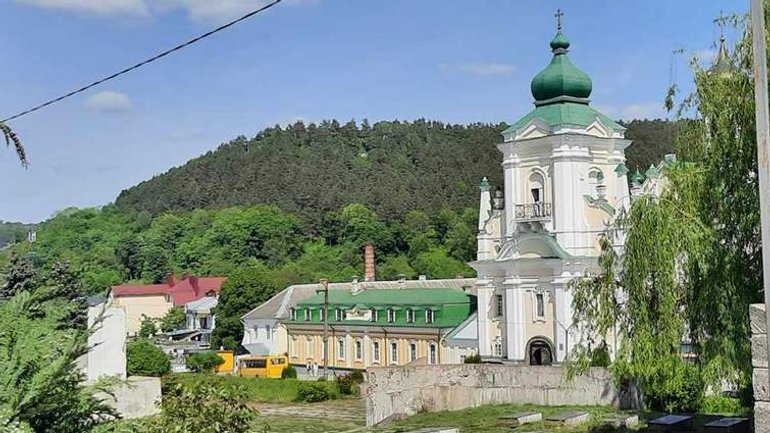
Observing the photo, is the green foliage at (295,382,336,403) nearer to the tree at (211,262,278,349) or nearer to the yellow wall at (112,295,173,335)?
the tree at (211,262,278,349)

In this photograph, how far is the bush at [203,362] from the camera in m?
51.2

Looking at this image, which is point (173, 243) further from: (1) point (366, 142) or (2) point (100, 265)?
(1) point (366, 142)

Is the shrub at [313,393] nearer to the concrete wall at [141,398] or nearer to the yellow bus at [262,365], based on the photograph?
the yellow bus at [262,365]

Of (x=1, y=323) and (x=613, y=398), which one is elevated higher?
(x=1, y=323)

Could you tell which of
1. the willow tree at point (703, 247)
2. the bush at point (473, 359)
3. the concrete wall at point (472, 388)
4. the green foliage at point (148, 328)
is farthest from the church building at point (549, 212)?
the green foliage at point (148, 328)

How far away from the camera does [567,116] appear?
139ft

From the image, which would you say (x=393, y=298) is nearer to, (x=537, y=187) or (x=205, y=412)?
(x=537, y=187)

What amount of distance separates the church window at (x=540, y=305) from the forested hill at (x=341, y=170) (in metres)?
60.5

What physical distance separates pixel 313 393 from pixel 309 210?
88301mm

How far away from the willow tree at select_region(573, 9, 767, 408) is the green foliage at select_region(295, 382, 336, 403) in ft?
72.6

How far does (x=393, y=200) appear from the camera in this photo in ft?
394

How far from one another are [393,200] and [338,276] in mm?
26619

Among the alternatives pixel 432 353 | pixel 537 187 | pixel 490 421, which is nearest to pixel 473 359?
pixel 432 353

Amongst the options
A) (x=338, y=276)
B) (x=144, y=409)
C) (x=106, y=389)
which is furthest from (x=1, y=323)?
(x=338, y=276)
